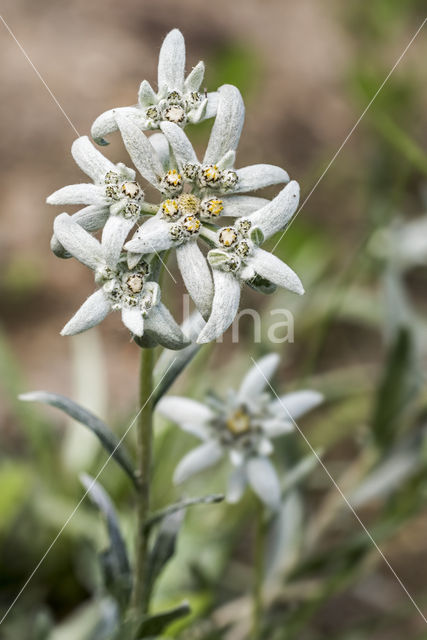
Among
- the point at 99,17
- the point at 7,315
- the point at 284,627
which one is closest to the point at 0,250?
the point at 7,315

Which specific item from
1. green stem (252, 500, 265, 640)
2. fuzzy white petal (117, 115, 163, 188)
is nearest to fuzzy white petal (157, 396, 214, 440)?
green stem (252, 500, 265, 640)

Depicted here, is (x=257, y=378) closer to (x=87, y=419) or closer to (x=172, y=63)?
(x=87, y=419)

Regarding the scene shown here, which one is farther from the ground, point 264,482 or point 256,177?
point 256,177

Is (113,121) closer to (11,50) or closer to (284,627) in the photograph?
(284,627)

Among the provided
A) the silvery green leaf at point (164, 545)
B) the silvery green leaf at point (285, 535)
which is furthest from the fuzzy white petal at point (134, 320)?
the silvery green leaf at point (285, 535)

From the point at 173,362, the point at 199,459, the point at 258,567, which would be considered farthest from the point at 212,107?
the point at 258,567

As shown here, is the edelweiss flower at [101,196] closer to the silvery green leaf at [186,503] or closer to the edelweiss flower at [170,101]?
the edelweiss flower at [170,101]

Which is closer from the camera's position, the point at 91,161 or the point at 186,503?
the point at 91,161

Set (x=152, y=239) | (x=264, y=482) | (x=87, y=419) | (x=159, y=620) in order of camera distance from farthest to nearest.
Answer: (x=264, y=482) → (x=159, y=620) → (x=87, y=419) → (x=152, y=239)

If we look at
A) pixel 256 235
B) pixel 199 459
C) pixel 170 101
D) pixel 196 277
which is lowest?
pixel 199 459
